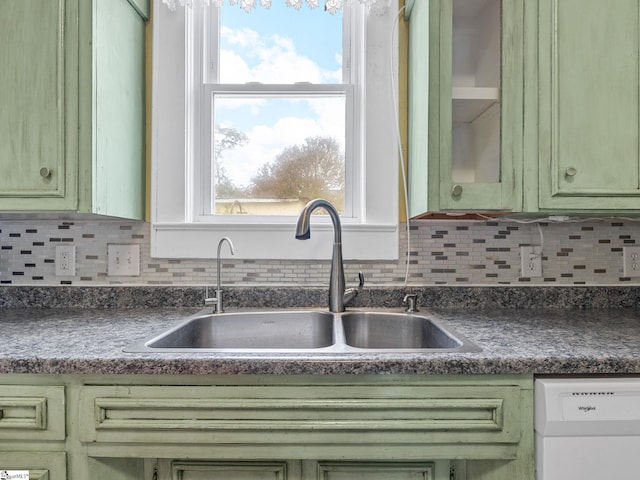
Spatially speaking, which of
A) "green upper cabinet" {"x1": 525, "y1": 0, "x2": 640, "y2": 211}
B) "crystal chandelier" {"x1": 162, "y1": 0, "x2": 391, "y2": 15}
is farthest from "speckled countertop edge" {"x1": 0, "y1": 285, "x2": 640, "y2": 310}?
"crystal chandelier" {"x1": 162, "y1": 0, "x2": 391, "y2": 15}

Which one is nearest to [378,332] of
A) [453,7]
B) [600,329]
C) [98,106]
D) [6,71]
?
[600,329]

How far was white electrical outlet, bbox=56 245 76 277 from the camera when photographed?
160 centimetres

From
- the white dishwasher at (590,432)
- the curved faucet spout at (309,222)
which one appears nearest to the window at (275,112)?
the curved faucet spout at (309,222)

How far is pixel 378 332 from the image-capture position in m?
1.47

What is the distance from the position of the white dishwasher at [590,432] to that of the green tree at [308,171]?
1.08m

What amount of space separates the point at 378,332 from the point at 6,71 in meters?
1.44

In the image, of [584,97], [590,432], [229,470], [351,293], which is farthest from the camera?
[351,293]

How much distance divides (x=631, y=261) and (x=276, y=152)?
1444 millimetres

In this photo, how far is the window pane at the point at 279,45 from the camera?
1.74 metres

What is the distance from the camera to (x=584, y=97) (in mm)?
1248

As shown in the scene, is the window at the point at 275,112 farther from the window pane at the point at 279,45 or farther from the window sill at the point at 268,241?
the window sill at the point at 268,241

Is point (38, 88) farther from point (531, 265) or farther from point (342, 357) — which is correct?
point (531, 265)

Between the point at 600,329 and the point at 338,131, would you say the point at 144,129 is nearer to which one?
the point at 338,131

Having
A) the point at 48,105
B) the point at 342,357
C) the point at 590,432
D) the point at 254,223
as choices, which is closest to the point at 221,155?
the point at 254,223
